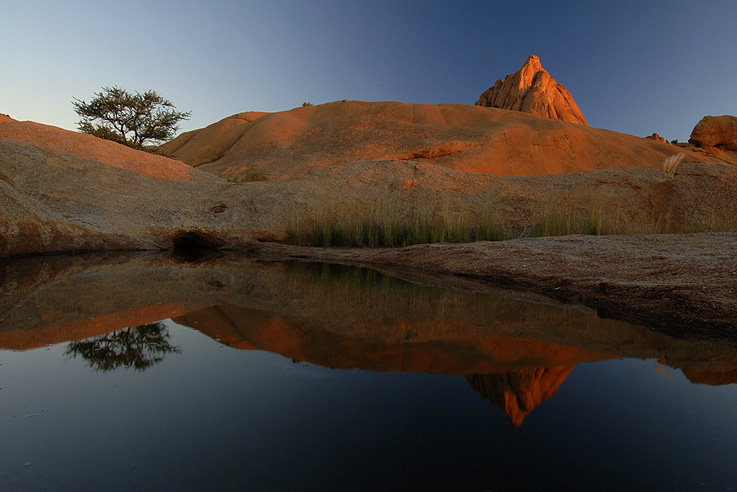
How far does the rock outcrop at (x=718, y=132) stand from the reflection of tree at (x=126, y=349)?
1440 inches

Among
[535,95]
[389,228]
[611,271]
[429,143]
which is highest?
[535,95]

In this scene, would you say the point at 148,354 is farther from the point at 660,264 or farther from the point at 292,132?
the point at 292,132

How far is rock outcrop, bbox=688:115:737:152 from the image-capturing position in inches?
1121

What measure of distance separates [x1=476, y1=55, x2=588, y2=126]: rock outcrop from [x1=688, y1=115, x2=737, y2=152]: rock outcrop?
39.1 feet

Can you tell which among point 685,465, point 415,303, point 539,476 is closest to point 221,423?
point 539,476

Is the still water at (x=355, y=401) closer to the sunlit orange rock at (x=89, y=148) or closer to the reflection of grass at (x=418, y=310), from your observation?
the reflection of grass at (x=418, y=310)

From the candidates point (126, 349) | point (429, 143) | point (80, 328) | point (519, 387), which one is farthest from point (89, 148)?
point (429, 143)

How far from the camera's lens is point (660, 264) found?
3156mm

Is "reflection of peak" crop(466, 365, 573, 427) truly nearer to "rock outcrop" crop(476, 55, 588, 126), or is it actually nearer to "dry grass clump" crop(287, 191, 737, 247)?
"dry grass clump" crop(287, 191, 737, 247)

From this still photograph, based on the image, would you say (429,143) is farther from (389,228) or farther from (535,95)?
(535,95)

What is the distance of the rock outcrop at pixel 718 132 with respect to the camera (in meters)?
28.5

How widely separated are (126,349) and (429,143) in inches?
768

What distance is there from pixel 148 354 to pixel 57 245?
4.55 meters

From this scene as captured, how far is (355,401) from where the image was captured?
136 centimetres
